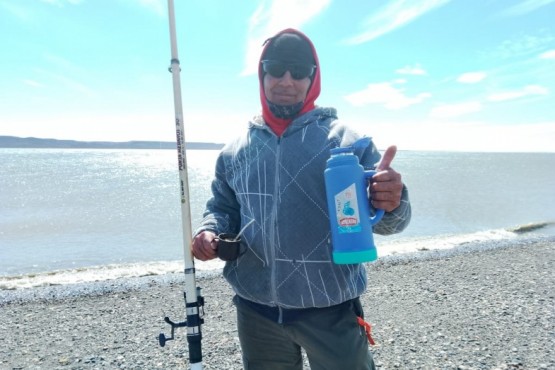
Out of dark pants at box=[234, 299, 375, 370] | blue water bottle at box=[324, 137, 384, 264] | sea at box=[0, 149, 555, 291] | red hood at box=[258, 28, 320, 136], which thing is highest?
red hood at box=[258, 28, 320, 136]

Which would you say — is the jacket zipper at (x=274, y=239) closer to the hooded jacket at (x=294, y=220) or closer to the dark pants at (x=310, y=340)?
the hooded jacket at (x=294, y=220)

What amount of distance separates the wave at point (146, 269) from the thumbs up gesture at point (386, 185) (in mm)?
10300

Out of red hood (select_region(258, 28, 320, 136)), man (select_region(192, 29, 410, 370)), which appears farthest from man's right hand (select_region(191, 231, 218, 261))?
red hood (select_region(258, 28, 320, 136))

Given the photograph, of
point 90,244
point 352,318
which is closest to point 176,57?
point 352,318

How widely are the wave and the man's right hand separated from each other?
9379 millimetres

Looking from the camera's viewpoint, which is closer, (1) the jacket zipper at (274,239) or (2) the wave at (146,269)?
(1) the jacket zipper at (274,239)

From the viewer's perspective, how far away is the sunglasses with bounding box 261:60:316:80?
272cm

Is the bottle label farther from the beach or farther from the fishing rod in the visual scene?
the beach

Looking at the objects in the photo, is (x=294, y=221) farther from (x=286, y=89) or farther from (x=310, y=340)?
(x=286, y=89)

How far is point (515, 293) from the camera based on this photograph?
898 cm

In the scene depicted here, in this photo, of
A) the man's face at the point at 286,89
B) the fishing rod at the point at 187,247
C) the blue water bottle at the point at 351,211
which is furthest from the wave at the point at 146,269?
the blue water bottle at the point at 351,211

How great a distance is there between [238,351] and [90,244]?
15.8 m

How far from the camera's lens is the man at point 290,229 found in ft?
8.04

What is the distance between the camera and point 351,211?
2.13 metres
